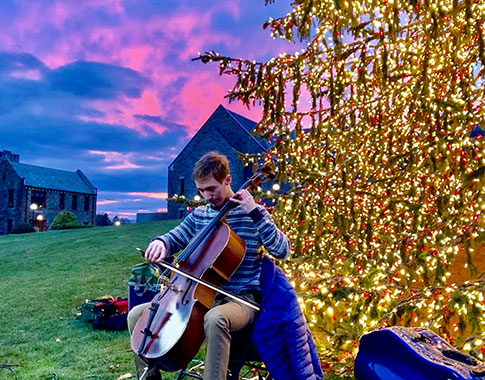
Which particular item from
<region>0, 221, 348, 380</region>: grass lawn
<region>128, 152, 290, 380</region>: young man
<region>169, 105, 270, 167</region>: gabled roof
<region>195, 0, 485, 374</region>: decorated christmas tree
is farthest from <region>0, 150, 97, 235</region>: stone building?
<region>128, 152, 290, 380</region>: young man

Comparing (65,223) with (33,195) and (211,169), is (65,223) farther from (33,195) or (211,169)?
(211,169)

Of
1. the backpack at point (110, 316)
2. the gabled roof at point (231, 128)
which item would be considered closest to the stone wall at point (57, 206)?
the gabled roof at point (231, 128)

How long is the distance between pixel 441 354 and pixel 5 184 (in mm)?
41242

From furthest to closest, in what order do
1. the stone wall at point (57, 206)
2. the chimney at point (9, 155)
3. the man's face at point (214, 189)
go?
1. the chimney at point (9, 155)
2. the stone wall at point (57, 206)
3. the man's face at point (214, 189)

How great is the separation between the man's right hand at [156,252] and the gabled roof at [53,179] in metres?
38.4

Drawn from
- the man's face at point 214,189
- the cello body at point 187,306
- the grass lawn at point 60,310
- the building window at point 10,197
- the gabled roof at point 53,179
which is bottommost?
the grass lawn at point 60,310

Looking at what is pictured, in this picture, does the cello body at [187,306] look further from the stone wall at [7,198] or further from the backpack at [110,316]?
the stone wall at [7,198]

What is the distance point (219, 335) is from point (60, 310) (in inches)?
237

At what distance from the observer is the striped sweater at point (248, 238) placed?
8.30ft

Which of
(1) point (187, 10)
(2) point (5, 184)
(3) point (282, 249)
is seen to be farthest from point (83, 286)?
(2) point (5, 184)

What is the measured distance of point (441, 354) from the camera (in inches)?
91.2

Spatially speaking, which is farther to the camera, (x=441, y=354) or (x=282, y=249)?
(x=282, y=249)

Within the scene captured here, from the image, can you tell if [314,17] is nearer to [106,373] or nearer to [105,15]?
[106,373]

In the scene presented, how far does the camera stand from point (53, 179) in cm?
4059
